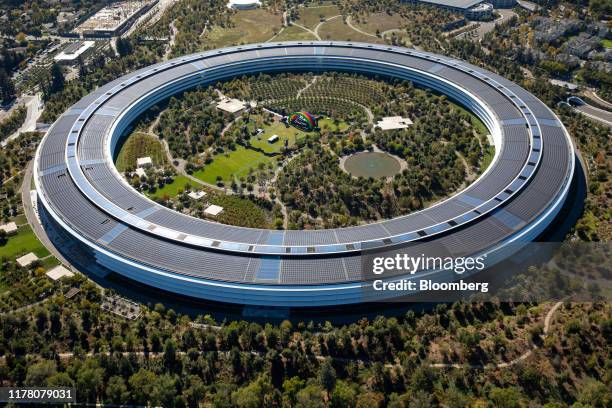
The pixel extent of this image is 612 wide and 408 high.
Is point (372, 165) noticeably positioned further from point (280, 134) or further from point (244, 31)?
point (244, 31)

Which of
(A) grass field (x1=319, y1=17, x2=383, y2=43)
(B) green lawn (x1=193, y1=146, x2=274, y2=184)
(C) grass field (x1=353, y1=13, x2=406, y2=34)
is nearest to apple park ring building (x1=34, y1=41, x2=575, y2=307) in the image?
(B) green lawn (x1=193, y1=146, x2=274, y2=184)

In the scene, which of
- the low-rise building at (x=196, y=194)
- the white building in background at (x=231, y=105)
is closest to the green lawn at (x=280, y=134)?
the white building in background at (x=231, y=105)

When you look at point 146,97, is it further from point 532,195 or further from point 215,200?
point 532,195

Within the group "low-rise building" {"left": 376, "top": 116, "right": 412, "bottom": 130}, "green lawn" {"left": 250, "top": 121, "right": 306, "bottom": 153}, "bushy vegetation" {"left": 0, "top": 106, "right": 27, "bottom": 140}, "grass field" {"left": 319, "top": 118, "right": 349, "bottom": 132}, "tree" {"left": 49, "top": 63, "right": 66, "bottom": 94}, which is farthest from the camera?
"tree" {"left": 49, "top": 63, "right": 66, "bottom": 94}

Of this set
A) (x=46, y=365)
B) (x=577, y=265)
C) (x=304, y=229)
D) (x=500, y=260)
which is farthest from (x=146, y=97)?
(x=577, y=265)

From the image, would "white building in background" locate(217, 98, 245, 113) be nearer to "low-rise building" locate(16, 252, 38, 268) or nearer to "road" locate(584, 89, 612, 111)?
"low-rise building" locate(16, 252, 38, 268)

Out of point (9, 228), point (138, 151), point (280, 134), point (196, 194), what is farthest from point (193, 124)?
point (9, 228)
